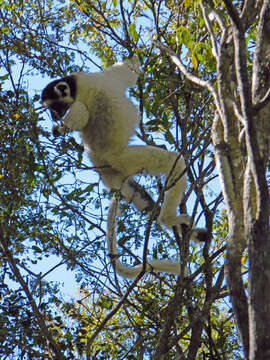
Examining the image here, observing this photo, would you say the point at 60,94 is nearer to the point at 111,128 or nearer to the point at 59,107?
the point at 59,107

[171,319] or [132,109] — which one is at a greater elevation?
[132,109]

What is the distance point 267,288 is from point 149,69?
372 cm

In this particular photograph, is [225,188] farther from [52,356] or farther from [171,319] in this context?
[52,356]

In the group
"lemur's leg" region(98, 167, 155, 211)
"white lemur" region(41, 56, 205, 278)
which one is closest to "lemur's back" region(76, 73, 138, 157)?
"white lemur" region(41, 56, 205, 278)

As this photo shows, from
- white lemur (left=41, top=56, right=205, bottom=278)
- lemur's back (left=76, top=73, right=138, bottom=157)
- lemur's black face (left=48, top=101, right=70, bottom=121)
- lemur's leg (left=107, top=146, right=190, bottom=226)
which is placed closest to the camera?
lemur's leg (left=107, top=146, right=190, bottom=226)

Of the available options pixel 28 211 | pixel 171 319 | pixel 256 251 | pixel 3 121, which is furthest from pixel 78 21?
pixel 256 251

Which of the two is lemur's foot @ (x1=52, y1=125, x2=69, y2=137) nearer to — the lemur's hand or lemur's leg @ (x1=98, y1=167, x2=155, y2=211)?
the lemur's hand

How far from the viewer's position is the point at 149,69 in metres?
5.46

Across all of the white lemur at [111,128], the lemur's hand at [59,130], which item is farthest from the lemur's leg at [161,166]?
Result: the lemur's hand at [59,130]

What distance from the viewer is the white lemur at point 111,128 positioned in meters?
5.46

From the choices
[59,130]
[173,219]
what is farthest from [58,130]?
[173,219]

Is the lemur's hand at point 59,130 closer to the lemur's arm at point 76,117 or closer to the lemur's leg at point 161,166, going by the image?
the lemur's arm at point 76,117

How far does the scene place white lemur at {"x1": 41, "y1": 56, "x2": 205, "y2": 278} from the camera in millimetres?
5457

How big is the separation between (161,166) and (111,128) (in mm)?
773
